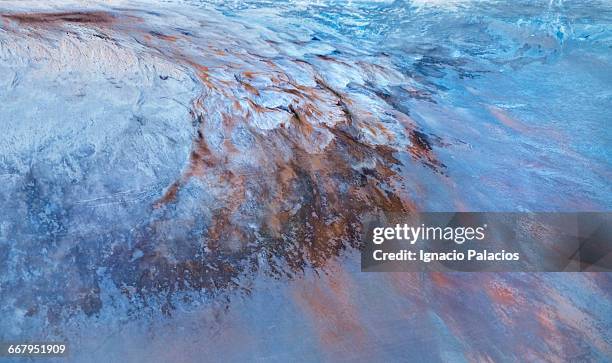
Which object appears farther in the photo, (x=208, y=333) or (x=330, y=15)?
(x=330, y=15)

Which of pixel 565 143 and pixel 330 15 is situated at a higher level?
pixel 330 15

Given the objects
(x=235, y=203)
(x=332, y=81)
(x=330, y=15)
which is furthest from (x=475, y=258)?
(x=330, y=15)

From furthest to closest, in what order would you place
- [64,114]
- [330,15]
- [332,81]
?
[330,15], [332,81], [64,114]

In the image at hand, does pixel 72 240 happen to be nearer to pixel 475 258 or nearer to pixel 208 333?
pixel 208 333

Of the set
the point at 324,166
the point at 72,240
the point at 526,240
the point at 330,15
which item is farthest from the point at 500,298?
the point at 330,15

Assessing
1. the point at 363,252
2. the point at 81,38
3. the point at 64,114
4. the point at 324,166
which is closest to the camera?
the point at 363,252

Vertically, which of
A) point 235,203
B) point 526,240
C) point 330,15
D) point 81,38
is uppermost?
point 330,15

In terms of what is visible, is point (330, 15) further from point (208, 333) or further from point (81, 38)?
point (208, 333)
